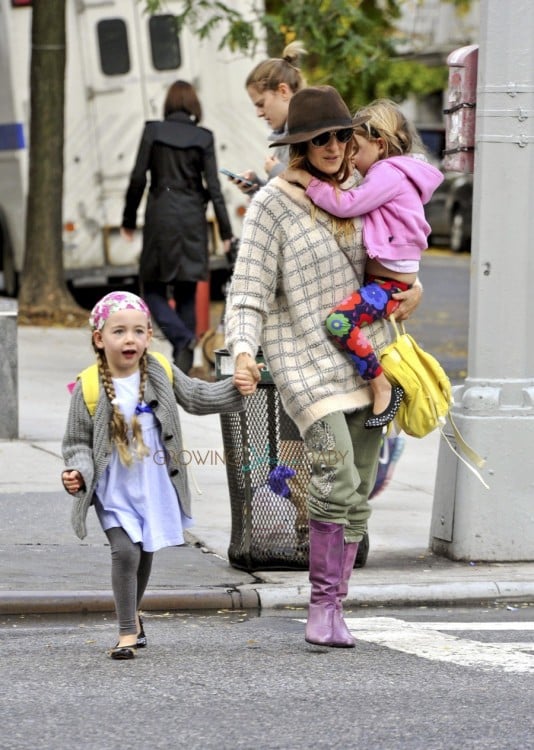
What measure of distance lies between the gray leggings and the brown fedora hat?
4.63 feet

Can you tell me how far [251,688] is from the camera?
5.38 meters

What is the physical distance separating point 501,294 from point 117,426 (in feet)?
7.96

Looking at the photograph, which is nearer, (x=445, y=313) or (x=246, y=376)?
(x=246, y=376)

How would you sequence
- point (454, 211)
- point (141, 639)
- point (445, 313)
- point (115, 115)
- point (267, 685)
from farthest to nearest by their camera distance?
point (454, 211) < point (445, 313) < point (115, 115) < point (141, 639) < point (267, 685)

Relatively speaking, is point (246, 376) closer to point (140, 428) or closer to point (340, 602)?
point (140, 428)

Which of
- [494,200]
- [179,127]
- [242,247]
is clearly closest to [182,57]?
[179,127]

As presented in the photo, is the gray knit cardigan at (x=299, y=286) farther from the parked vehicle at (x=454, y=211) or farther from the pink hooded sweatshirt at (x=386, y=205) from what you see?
the parked vehicle at (x=454, y=211)

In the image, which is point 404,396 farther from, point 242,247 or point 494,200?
point 494,200

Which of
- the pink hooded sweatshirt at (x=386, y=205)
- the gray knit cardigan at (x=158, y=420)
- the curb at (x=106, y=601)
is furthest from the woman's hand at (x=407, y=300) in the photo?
the curb at (x=106, y=601)

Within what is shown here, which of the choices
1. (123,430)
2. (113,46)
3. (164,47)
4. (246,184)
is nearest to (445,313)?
(164,47)

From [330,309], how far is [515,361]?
1812mm

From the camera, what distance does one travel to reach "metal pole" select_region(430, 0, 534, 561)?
739 cm

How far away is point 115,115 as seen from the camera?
56.9ft

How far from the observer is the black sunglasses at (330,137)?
19.1 feet
